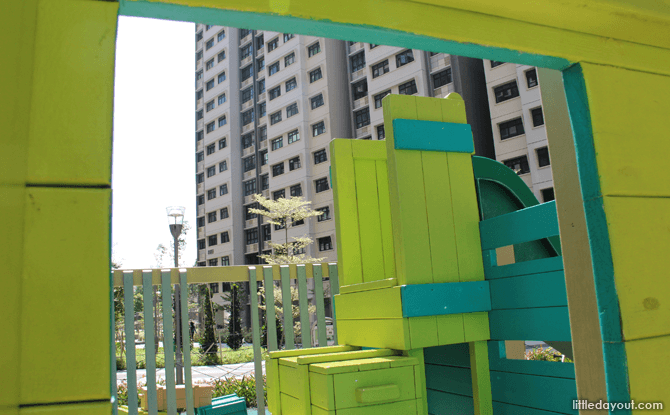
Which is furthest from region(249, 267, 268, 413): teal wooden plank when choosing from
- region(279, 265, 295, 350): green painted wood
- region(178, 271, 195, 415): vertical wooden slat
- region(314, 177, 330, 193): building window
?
region(314, 177, 330, 193): building window

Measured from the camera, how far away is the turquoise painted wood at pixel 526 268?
2.23 metres

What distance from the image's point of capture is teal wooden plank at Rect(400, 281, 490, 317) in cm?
230

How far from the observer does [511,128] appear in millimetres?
26469

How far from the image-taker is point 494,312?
2549 mm

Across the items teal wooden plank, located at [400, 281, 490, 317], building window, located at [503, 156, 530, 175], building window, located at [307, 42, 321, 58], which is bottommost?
teal wooden plank, located at [400, 281, 490, 317]

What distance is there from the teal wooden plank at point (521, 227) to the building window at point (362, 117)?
32.8 m

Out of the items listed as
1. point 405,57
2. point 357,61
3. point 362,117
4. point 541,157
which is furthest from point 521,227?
point 357,61

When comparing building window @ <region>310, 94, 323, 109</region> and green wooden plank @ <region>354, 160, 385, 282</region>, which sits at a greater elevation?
building window @ <region>310, 94, 323, 109</region>

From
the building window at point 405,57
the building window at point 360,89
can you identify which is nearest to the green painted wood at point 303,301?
the building window at point 405,57

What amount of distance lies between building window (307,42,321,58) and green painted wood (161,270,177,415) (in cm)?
3647

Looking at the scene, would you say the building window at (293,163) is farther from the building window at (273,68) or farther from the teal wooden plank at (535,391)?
the teal wooden plank at (535,391)

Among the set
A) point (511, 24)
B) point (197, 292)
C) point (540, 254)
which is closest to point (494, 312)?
point (540, 254)

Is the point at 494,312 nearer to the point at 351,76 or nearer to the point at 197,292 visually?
the point at 197,292

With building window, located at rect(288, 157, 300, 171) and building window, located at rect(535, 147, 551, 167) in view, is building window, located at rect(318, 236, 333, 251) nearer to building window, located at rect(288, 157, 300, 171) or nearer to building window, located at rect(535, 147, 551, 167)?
building window, located at rect(288, 157, 300, 171)
